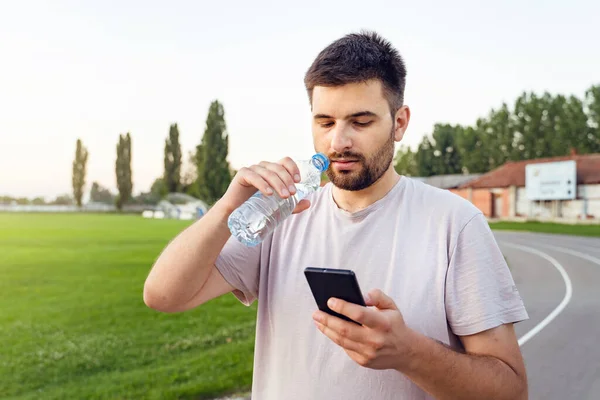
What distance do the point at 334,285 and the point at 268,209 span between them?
0.53m

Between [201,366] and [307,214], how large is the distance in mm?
5799

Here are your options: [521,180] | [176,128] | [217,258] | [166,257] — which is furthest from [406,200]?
[176,128]

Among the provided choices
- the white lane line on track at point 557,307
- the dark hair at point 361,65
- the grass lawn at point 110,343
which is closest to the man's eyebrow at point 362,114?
the dark hair at point 361,65

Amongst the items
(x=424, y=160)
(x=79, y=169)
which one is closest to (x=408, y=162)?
(x=424, y=160)

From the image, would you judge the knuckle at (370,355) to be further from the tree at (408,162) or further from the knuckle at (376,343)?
the tree at (408,162)

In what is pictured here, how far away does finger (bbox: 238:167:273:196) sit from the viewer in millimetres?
1835

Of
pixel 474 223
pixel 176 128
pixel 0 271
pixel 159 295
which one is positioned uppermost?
pixel 176 128

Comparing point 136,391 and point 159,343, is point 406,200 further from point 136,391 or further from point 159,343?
point 159,343

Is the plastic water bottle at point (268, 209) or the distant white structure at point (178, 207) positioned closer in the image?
the plastic water bottle at point (268, 209)

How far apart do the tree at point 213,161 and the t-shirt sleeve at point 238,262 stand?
6751 centimetres

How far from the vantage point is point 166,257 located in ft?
6.83

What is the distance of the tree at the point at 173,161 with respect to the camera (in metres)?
87.8

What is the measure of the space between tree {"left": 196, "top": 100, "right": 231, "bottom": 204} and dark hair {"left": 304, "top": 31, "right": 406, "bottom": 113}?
67663mm

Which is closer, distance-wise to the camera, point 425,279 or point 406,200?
point 425,279
